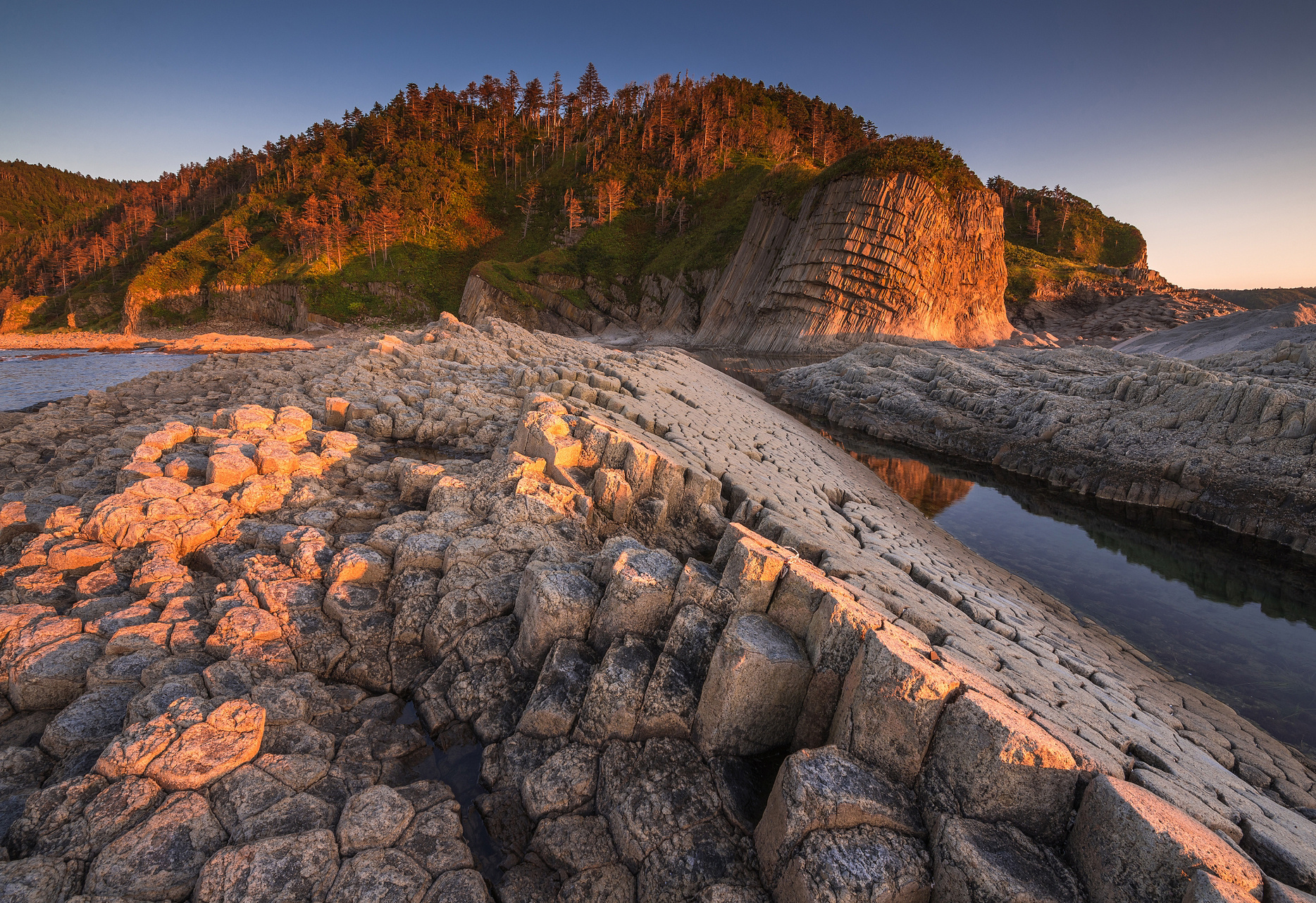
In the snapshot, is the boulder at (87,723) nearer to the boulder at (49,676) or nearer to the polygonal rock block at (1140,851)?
the boulder at (49,676)

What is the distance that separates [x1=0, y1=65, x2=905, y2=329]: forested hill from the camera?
6575cm

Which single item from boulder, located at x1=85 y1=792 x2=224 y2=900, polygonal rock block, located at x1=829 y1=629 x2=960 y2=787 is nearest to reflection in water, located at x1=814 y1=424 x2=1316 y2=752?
polygonal rock block, located at x1=829 y1=629 x2=960 y2=787

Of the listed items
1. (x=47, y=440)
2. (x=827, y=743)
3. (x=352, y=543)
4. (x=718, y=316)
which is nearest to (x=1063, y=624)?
(x=827, y=743)

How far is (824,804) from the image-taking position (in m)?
3.25

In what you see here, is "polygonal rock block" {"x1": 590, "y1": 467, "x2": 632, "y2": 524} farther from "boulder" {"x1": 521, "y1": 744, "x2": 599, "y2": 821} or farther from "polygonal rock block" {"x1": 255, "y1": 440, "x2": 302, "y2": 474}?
"polygonal rock block" {"x1": 255, "y1": 440, "x2": 302, "y2": 474}

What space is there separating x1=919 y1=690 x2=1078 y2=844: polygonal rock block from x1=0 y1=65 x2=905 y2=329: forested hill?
58.1 metres

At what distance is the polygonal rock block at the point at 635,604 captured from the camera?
497cm

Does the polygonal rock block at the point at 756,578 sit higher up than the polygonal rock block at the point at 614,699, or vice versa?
the polygonal rock block at the point at 756,578

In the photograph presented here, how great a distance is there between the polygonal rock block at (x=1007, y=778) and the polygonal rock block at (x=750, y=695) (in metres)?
1.13

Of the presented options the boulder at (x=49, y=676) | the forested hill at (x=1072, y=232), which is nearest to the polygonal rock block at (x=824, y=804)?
the boulder at (x=49, y=676)

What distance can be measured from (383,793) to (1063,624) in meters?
10.7

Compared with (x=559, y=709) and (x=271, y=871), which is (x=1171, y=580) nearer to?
(x=559, y=709)

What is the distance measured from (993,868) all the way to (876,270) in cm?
5064

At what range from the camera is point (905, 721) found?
352cm
